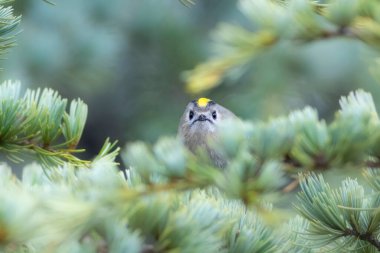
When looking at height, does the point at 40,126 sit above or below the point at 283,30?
above

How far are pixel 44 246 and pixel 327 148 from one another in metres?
0.57

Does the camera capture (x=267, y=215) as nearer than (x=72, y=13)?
Yes

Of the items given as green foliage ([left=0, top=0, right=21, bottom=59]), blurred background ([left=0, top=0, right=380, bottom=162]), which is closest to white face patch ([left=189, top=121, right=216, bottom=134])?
blurred background ([left=0, top=0, right=380, bottom=162])

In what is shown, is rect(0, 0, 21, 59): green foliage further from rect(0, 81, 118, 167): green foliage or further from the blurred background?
the blurred background

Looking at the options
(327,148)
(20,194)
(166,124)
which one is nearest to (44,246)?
(20,194)

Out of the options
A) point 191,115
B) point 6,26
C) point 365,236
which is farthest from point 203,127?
point 365,236

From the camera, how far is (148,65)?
891 cm

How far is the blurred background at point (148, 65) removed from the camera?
300 inches

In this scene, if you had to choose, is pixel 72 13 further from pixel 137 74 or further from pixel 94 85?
pixel 137 74

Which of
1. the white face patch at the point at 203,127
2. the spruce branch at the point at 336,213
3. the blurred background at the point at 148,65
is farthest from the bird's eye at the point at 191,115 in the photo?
the spruce branch at the point at 336,213

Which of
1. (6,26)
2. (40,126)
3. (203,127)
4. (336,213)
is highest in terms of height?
(203,127)

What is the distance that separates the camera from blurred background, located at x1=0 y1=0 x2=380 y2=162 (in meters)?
7.62

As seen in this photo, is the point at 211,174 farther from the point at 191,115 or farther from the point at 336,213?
the point at 191,115

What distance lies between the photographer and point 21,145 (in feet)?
7.74
